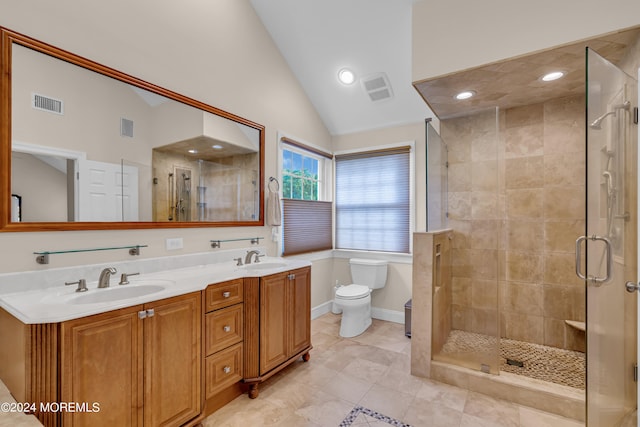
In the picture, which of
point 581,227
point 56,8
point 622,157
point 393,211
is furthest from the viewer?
point 393,211

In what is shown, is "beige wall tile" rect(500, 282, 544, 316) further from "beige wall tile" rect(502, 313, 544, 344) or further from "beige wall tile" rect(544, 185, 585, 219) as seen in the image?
"beige wall tile" rect(544, 185, 585, 219)

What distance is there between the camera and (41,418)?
1.21 metres

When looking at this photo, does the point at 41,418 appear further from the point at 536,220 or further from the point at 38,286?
the point at 536,220

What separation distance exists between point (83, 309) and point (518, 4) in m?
2.94

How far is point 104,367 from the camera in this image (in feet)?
4.49

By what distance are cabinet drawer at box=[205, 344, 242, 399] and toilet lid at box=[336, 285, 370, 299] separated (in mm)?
1305

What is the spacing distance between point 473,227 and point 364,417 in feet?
6.32

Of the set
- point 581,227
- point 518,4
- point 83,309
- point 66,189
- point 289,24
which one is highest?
point 289,24

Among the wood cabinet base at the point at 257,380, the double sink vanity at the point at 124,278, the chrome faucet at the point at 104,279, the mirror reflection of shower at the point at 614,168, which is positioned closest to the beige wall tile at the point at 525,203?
the mirror reflection of shower at the point at 614,168

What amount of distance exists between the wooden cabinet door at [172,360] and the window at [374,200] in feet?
8.16

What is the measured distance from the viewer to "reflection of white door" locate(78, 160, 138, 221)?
69.8 inches

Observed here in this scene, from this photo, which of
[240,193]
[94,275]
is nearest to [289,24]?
[240,193]

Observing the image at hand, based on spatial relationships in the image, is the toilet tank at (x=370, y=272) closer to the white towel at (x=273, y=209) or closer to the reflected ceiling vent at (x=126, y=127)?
the white towel at (x=273, y=209)

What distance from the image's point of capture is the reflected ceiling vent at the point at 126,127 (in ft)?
6.37
